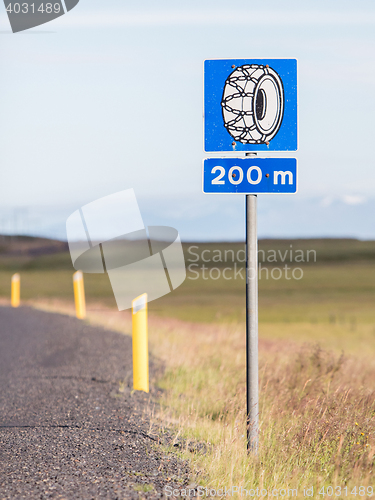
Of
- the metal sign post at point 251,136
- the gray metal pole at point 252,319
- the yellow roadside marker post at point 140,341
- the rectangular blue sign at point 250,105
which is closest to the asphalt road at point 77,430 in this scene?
the yellow roadside marker post at point 140,341

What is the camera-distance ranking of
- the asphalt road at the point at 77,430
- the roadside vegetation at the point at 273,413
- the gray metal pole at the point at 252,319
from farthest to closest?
the gray metal pole at the point at 252,319
the roadside vegetation at the point at 273,413
the asphalt road at the point at 77,430

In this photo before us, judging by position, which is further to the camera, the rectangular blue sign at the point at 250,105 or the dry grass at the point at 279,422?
the rectangular blue sign at the point at 250,105

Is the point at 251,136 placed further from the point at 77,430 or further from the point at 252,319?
the point at 77,430

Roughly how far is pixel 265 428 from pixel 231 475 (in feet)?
4.16

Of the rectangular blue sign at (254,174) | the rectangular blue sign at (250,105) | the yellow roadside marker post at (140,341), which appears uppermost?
the rectangular blue sign at (250,105)

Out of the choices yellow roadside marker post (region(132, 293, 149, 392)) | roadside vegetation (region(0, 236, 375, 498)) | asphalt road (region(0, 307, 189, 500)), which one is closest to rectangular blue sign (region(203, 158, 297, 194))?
roadside vegetation (region(0, 236, 375, 498))

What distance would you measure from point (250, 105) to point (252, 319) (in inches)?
63.4

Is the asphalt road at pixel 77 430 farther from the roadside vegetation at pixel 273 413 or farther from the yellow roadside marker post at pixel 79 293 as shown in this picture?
the yellow roadside marker post at pixel 79 293

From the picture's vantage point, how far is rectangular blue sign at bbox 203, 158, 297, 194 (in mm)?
4312

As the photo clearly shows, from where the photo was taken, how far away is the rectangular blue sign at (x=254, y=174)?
4.31 metres

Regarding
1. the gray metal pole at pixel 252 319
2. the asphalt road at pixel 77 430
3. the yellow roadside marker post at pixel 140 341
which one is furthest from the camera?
the yellow roadside marker post at pixel 140 341

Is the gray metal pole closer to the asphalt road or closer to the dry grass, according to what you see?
the dry grass

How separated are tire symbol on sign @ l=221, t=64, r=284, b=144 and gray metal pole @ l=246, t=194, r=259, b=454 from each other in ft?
1.59

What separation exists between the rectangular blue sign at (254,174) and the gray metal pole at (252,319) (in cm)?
10
